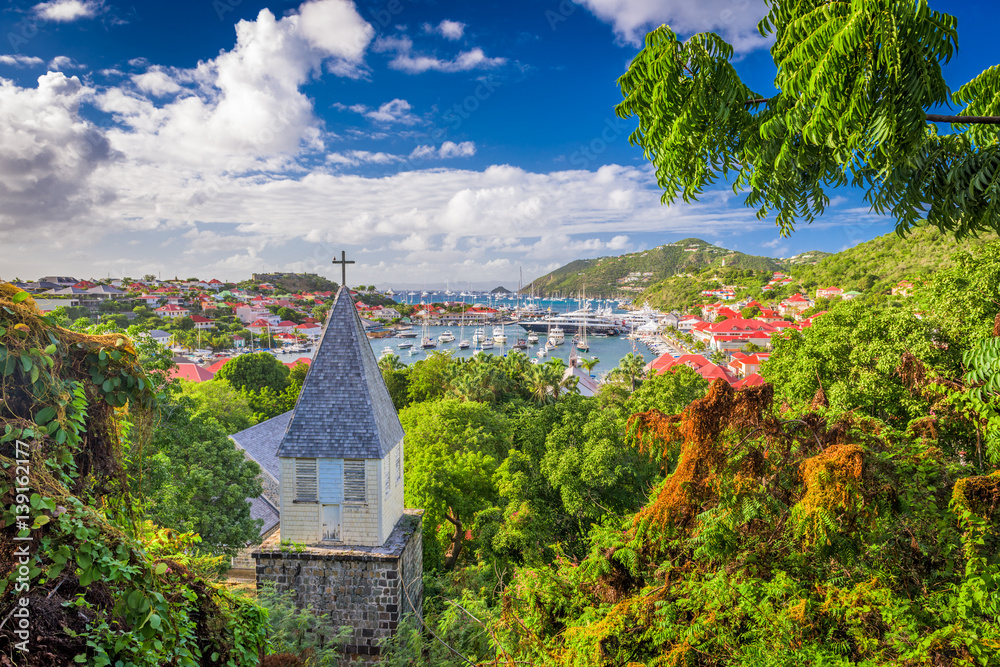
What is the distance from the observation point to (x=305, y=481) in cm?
1055

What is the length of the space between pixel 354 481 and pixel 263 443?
16.5m

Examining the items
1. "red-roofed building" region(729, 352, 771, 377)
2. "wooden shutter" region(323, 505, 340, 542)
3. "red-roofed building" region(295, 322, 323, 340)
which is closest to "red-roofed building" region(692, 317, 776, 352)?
"red-roofed building" region(729, 352, 771, 377)

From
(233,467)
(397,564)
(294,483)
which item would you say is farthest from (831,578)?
(233,467)

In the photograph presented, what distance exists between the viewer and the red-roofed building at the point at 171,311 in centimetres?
8062

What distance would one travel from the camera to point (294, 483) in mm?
10555

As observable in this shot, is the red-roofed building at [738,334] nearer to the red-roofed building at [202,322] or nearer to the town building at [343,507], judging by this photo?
the town building at [343,507]

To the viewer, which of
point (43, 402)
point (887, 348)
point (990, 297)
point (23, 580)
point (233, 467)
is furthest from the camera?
point (233, 467)

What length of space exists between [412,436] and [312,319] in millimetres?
92029

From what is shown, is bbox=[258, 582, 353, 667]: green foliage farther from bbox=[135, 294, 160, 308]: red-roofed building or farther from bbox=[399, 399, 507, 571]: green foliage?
bbox=[135, 294, 160, 308]: red-roofed building

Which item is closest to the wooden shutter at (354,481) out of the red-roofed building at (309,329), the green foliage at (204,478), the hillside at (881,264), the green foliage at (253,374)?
the green foliage at (204,478)

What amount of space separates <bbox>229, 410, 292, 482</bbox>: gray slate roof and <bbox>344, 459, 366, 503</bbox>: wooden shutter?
12.3m

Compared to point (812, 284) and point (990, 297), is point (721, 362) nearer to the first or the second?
point (812, 284)

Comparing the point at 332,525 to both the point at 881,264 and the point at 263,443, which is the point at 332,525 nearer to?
the point at 263,443

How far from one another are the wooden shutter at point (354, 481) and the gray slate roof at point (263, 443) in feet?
40.3
